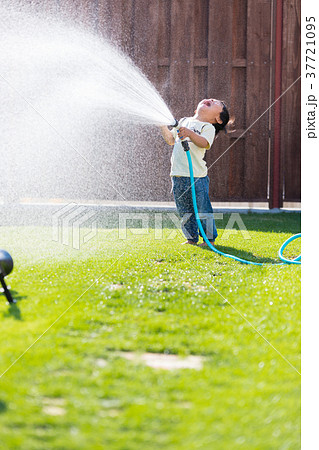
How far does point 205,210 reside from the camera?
12.2 ft

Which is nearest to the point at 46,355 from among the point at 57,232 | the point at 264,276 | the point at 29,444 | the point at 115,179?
the point at 29,444

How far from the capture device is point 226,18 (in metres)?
5.25

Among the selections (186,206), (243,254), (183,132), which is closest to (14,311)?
(243,254)

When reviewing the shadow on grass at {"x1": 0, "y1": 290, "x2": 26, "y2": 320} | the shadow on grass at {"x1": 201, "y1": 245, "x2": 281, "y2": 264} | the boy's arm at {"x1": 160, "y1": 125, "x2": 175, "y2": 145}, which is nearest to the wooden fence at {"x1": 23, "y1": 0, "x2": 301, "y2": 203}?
the boy's arm at {"x1": 160, "y1": 125, "x2": 175, "y2": 145}

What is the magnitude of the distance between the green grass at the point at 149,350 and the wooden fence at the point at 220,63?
2.78 meters

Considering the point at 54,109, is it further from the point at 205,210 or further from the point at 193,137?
the point at 205,210

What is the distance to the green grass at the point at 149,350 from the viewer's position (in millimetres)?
1099

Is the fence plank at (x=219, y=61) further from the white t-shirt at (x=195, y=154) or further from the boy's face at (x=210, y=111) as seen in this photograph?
the white t-shirt at (x=195, y=154)

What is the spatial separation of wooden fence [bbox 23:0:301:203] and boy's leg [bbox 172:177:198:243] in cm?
161

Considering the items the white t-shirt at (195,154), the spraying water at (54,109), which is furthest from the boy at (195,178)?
the spraying water at (54,109)

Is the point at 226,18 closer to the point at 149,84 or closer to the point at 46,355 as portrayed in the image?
the point at 149,84

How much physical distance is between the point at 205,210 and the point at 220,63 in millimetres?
2227
